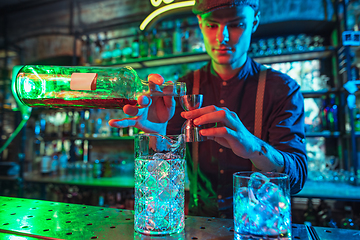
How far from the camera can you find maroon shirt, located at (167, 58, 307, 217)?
3.50ft

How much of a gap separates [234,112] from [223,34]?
0.41 metres

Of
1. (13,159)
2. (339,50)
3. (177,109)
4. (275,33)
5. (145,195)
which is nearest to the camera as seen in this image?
(145,195)

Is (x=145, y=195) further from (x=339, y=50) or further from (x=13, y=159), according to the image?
(x=13, y=159)

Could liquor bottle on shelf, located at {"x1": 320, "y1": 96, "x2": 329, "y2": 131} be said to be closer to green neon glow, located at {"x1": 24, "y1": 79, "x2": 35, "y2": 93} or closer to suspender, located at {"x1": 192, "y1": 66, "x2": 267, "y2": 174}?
suspender, located at {"x1": 192, "y1": 66, "x2": 267, "y2": 174}

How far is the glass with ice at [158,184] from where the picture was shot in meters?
0.58

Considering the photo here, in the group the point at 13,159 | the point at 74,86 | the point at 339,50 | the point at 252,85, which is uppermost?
the point at 339,50

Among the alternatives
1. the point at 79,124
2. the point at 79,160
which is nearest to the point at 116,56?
the point at 79,124

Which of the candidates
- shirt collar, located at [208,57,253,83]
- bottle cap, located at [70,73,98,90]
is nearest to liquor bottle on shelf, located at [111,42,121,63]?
shirt collar, located at [208,57,253,83]

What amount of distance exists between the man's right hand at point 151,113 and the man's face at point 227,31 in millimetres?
394

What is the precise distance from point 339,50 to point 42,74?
257 centimetres

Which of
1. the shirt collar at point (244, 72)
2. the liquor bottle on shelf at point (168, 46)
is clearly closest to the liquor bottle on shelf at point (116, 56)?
the liquor bottle on shelf at point (168, 46)

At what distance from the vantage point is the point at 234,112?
2.91 feet

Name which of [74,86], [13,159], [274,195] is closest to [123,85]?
[74,86]

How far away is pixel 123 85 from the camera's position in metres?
0.87
